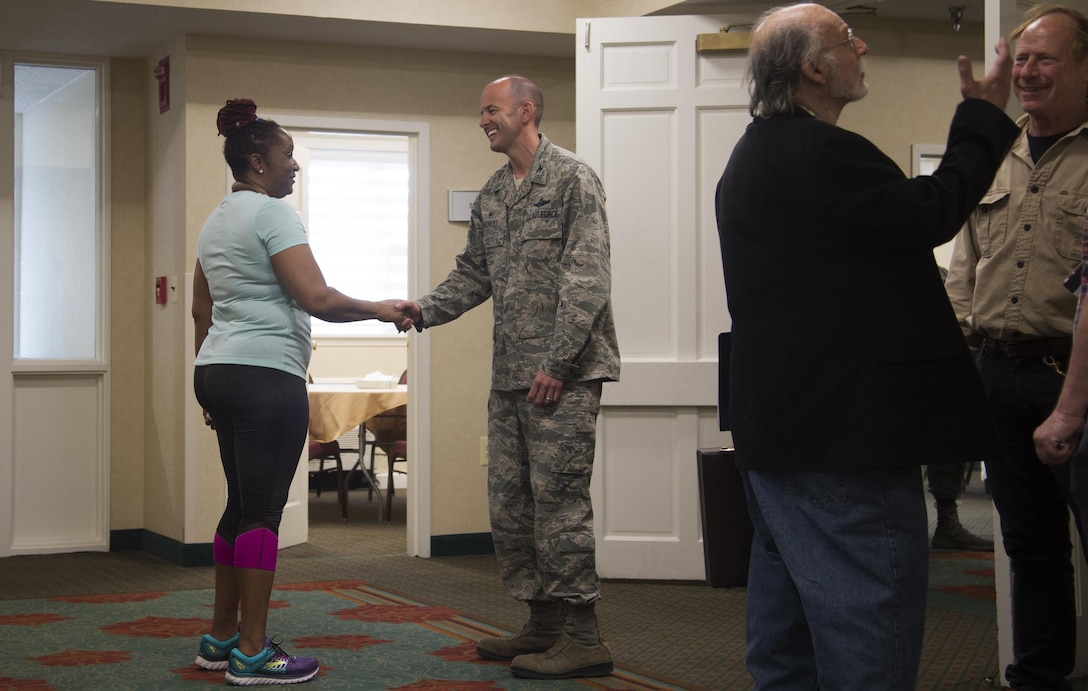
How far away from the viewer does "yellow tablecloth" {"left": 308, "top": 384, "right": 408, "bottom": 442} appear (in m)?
6.99

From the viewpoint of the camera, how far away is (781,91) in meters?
1.75

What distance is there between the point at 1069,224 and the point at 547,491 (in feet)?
4.68

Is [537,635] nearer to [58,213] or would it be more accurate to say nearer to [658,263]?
[658,263]

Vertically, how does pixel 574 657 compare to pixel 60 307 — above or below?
below

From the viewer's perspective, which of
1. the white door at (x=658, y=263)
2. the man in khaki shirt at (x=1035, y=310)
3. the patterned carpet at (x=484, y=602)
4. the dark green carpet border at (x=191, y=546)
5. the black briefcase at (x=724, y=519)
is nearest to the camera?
the black briefcase at (x=724, y=519)

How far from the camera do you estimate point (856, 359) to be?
1.64 m

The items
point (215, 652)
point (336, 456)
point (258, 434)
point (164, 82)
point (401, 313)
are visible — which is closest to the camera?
point (258, 434)

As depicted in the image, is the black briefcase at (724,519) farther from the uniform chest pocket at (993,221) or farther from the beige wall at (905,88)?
the beige wall at (905,88)

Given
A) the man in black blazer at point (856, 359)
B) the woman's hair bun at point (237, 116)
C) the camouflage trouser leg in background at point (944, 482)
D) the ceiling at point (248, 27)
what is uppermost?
the ceiling at point (248, 27)

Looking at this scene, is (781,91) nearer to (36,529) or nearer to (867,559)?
→ (867,559)

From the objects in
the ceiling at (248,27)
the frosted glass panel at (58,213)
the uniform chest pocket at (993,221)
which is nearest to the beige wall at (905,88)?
the ceiling at (248,27)

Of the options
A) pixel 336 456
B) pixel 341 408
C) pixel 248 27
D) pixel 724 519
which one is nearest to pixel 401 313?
pixel 724 519

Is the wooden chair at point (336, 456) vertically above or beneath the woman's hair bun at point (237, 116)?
beneath

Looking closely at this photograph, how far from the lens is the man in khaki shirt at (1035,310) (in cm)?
252
